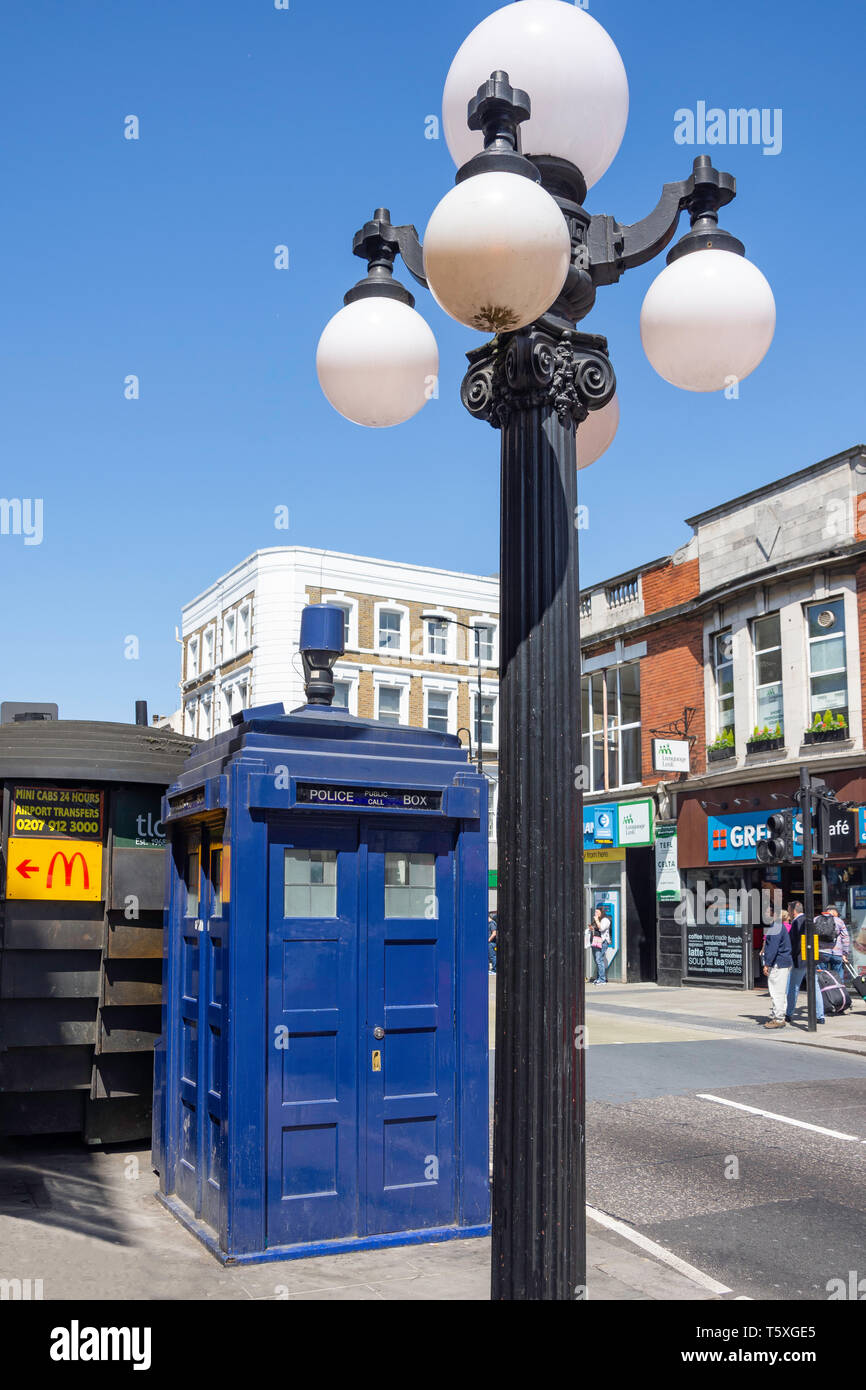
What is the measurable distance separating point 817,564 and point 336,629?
17.4 m

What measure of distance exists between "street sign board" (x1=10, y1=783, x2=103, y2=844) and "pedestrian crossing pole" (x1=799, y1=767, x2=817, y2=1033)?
1174 centimetres

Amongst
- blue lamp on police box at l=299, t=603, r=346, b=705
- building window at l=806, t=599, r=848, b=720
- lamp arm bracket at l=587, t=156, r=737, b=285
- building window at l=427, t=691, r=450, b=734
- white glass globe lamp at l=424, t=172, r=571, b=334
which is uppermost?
building window at l=427, t=691, r=450, b=734

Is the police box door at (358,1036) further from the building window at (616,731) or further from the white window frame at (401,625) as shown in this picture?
the white window frame at (401,625)

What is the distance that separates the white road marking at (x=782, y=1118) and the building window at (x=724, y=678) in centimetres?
1479

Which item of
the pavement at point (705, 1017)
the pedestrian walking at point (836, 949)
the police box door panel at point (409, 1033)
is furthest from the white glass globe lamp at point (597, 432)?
the pedestrian walking at point (836, 949)

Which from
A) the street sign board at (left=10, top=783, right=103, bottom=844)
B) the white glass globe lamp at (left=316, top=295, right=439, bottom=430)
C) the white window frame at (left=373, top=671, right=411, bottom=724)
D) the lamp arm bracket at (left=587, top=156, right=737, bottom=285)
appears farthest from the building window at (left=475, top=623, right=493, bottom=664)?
the lamp arm bracket at (left=587, top=156, right=737, bottom=285)

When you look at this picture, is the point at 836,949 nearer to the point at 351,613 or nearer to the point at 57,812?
the point at 57,812

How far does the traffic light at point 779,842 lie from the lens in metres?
17.7

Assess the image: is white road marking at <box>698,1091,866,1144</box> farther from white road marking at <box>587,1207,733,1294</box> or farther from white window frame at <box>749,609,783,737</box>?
white window frame at <box>749,609,783,737</box>

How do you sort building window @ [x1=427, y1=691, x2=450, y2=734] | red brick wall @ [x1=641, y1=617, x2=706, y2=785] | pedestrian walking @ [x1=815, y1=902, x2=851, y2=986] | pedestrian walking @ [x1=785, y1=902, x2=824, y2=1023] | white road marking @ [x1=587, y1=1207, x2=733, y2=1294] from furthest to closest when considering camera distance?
1. building window @ [x1=427, y1=691, x2=450, y2=734]
2. red brick wall @ [x1=641, y1=617, x2=706, y2=785]
3. pedestrian walking @ [x1=815, y1=902, x2=851, y2=986]
4. pedestrian walking @ [x1=785, y1=902, x2=824, y2=1023]
5. white road marking @ [x1=587, y1=1207, x2=733, y2=1294]

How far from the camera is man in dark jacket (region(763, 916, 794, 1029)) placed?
17078mm

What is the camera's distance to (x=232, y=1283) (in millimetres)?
5090

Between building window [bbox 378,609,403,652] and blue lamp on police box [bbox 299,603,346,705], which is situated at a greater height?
building window [bbox 378,609,403,652]

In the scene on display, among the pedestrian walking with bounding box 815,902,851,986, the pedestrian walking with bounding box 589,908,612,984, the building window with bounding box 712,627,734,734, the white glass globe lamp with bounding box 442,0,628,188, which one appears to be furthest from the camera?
the pedestrian walking with bounding box 589,908,612,984
